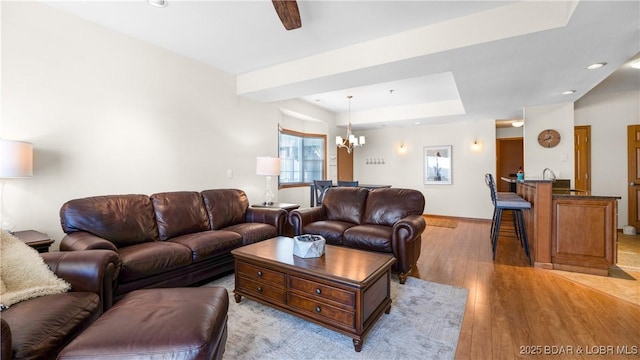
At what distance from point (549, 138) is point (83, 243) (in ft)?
21.4

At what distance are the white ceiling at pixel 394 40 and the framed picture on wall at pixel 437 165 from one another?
2540 mm

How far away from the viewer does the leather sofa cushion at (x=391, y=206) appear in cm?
339

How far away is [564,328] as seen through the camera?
78.7 inches

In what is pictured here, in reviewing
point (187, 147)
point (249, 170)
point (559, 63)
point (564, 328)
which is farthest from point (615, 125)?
Result: point (187, 147)

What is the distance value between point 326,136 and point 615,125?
5519 mm

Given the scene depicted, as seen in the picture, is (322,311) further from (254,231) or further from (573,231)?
(573,231)

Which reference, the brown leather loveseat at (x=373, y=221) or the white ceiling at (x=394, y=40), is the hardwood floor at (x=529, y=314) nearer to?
the brown leather loveseat at (x=373, y=221)

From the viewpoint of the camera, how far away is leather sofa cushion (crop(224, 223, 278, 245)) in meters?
3.09

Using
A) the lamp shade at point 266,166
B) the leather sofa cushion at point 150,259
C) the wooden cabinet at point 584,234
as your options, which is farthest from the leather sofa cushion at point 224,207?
the wooden cabinet at point 584,234

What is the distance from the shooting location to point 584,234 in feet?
10.2

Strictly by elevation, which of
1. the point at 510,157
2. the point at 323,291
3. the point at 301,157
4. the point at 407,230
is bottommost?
the point at 323,291

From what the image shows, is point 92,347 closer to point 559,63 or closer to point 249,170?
point 249,170

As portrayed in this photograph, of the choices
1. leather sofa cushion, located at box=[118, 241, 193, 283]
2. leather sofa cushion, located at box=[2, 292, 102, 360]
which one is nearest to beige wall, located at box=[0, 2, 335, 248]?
leather sofa cushion, located at box=[118, 241, 193, 283]

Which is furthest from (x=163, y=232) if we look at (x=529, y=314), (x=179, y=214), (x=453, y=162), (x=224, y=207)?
(x=453, y=162)
